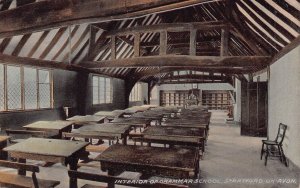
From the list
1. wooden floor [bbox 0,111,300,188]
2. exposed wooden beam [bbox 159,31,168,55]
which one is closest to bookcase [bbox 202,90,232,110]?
wooden floor [bbox 0,111,300,188]

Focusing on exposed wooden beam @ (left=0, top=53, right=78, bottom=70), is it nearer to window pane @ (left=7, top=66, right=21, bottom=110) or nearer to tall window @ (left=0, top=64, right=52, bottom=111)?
tall window @ (left=0, top=64, right=52, bottom=111)

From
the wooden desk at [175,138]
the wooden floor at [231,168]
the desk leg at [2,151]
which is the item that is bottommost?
the wooden floor at [231,168]

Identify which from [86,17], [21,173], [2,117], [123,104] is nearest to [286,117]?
[86,17]

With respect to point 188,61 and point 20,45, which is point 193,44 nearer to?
point 188,61

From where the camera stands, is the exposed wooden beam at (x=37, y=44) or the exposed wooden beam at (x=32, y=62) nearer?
Result: the exposed wooden beam at (x=32, y=62)

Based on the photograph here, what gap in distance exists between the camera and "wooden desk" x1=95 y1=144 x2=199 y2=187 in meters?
2.88

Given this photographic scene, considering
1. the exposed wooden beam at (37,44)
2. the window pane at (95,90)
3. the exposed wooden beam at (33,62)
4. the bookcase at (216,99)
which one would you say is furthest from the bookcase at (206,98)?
the exposed wooden beam at (37,44)

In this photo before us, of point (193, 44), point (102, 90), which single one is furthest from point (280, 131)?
point (102, 90)

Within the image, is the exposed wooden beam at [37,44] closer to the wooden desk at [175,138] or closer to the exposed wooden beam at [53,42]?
the exposed wooden beam at [53,42]

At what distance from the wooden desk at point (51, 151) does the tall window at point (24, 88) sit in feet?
11.9

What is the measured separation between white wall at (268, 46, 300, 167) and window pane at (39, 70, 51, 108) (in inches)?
285

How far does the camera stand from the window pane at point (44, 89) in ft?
27.4

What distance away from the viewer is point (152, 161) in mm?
3088

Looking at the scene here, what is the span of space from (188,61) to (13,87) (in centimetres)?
517
